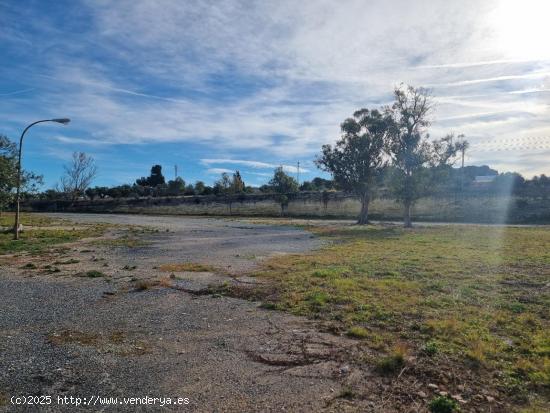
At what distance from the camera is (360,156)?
41000 mm

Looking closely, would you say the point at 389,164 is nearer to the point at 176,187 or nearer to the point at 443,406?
the point at 443,406

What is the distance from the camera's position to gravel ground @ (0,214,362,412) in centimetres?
459

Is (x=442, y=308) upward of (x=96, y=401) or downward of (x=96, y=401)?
upward

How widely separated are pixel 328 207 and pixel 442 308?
173 feet

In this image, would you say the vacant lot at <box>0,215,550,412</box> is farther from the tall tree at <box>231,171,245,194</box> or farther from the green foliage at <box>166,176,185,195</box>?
the green foliage at <box>166,176,185,195</box>

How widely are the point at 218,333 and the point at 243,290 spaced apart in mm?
3254

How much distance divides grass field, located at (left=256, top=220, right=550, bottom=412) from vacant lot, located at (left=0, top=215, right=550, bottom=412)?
0.03m

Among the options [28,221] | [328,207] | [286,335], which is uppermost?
[328,207]

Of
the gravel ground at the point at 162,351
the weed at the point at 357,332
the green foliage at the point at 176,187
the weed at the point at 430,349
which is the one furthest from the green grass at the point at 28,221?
the green foliage at the point at 176,187

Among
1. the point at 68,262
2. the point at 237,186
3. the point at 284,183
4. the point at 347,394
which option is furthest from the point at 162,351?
the point at 237,186

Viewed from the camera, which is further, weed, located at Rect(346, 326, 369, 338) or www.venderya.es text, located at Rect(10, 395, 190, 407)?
weed, located at Rect(346, 326, 369, 338)

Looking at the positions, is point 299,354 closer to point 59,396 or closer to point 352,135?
point 59,396

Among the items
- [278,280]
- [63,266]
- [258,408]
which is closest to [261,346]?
[258,408]

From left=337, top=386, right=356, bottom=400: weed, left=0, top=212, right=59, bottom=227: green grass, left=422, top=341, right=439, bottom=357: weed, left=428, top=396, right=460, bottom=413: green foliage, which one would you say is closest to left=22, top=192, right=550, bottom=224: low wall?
left=0, top=212, right=59, bottom=227: green grass
